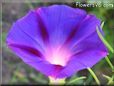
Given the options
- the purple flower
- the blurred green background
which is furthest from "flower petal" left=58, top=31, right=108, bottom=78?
the blurred green background

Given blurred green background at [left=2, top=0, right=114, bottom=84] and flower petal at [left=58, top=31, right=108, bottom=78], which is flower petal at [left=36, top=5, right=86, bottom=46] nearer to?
flower petal at [left=58, top=31, right=108, bottom=78]

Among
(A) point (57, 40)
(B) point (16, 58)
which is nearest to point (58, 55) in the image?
(A) point (57, 40)

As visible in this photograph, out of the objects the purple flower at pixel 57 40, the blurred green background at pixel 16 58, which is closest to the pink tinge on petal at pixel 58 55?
the purple flower at pixel 57 40

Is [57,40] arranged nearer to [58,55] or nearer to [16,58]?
[58,55]

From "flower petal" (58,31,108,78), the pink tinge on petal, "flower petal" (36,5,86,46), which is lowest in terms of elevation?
the pink tinge on petal

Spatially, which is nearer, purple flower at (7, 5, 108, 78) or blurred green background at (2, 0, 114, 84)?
purple flower at (7, 5, 108, 78)

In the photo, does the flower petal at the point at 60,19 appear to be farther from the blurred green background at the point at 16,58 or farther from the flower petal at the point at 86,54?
the blurred green background at the point at 16,58

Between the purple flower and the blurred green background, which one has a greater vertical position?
the purple flower
